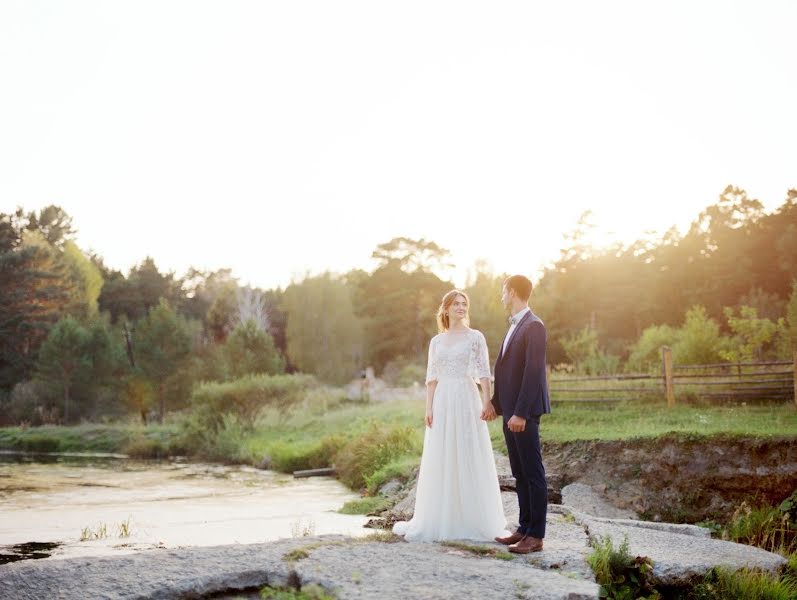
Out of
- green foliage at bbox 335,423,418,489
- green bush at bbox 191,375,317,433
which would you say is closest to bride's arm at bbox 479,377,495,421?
green foliage at bbox 335,423,418,489

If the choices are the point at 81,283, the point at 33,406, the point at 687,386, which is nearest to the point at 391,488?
the point at 687,386

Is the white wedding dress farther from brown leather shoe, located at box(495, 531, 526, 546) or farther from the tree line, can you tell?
the tree line

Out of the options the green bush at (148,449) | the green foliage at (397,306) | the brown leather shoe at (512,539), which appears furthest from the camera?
the green foliage at (397,306)

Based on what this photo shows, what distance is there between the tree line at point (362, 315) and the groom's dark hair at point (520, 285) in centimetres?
1609

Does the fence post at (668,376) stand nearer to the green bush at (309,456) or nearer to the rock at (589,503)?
the rock at (589,503)

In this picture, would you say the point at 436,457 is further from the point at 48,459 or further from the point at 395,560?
the point at 48,459

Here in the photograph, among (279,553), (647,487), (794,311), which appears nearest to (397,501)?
(647,487)

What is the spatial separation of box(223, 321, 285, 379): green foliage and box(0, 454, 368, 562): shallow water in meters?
8.10

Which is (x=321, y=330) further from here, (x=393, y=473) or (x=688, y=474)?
(x=688, y=474)

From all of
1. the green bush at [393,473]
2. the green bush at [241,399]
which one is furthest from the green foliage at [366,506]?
the green bush at [241,399]

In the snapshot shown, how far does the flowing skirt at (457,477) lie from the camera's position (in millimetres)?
6648

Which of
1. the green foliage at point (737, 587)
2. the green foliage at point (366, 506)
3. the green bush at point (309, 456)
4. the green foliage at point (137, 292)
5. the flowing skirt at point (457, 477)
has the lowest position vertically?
the green bush at point (309, 456)

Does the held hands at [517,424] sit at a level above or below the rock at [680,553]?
above

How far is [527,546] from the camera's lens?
6148 mm
